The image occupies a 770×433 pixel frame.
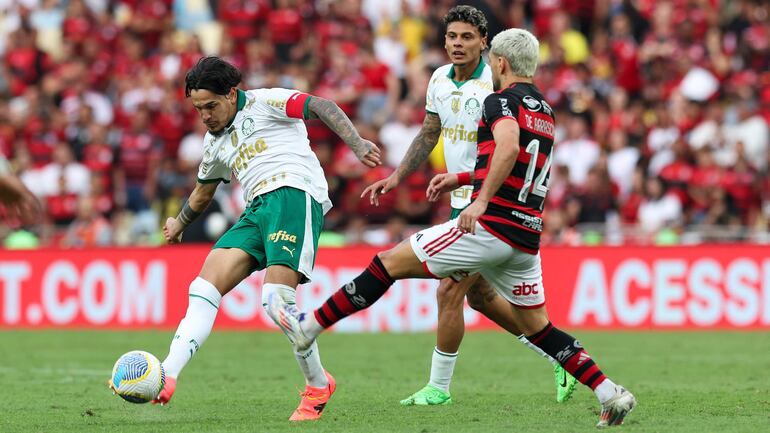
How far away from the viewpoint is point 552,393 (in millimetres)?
10500

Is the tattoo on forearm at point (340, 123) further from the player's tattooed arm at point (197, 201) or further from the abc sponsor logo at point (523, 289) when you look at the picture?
the abc sponsor logo at point (523, 289)

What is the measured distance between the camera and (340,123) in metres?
8.73

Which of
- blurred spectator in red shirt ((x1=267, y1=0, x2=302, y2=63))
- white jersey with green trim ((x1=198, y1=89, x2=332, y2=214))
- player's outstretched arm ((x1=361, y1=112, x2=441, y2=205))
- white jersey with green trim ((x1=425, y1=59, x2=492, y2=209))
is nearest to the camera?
white jersey with green trim ((x1=198, y1=89, x2=332, y2=214))

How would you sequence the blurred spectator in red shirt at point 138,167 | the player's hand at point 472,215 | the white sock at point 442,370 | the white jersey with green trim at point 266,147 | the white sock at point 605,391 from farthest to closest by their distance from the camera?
the blurred spectator in red shirt at point 138,167, the white sock at point 442,370, the white jersey with green trim at point 266,147, the white sock at point 605,391, the player's hand at point 472,215

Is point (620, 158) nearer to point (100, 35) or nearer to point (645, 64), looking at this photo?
point (645, 64)

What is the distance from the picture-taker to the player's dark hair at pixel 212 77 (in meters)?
8.79

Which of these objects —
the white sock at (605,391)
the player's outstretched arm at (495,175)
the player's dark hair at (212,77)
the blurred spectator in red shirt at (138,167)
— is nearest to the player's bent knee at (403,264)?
the player's outstretched arm at (495,175)

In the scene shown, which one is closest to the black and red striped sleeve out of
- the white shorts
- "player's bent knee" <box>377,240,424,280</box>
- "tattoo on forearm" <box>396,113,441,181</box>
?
the white shorts

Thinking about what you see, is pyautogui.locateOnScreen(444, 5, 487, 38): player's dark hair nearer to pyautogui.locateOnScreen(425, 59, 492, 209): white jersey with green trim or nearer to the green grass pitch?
pyautogui.locateOnScreen(425, 59, 492, 209): white jersey with green trim

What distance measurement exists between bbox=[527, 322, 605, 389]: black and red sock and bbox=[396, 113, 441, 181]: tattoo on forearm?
1.59 meters

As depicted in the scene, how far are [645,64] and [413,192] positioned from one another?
181 inches

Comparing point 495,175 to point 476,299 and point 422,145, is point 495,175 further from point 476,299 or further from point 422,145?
point 476,299

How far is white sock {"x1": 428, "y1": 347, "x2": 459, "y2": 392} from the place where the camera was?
9.85 metres

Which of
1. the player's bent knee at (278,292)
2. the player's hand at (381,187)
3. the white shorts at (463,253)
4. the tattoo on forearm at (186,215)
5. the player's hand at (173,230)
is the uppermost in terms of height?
the player's hand at (381,187)
